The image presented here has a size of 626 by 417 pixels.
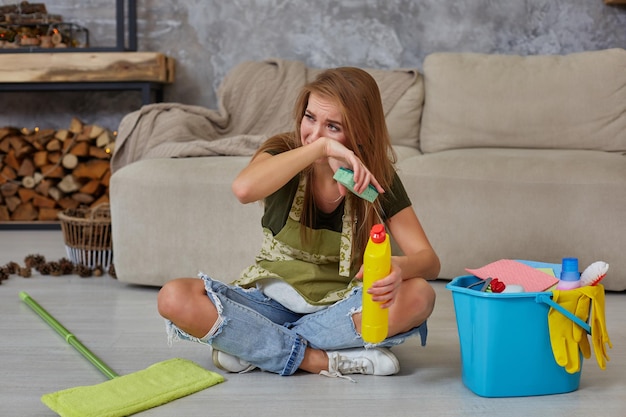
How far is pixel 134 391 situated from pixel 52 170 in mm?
2578

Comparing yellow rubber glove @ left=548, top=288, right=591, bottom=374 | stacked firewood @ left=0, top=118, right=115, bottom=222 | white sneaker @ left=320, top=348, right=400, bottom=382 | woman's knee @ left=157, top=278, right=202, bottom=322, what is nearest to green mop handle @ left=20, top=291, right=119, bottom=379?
woman's knee @ left=157, top=278, right=202, bottom=322

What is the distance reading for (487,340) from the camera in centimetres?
160

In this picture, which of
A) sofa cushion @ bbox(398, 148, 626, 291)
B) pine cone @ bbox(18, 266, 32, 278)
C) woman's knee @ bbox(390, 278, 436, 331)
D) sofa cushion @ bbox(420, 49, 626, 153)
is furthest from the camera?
Answer: sofa cushion @ bbox(420, 49, 626, 153)

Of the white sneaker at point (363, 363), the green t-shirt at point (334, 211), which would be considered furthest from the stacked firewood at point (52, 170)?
the white sneaker at point (363, 363)

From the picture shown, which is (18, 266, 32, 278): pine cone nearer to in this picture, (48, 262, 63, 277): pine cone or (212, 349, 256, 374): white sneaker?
(48, 262, 63, 277): pine cone

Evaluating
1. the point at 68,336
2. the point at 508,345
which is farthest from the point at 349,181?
the point at 68,336

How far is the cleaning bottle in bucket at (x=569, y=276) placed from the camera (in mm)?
1623

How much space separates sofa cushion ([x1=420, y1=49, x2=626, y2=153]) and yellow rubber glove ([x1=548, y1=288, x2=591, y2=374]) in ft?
5.74

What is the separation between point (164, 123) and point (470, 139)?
120 cm

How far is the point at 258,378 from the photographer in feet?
5.88

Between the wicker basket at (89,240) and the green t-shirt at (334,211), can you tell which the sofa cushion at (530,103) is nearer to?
the wicker basket at (89,240)

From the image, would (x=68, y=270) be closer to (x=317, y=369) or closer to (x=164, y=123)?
(x=164, y=123)

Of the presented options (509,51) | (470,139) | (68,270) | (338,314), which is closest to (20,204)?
(68,270)

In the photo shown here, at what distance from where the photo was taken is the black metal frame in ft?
12.7
